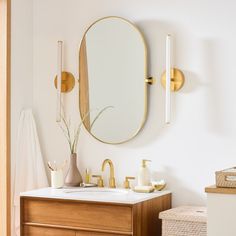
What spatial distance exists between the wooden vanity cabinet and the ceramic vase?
0.31 meters

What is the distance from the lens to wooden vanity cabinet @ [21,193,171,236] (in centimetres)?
288

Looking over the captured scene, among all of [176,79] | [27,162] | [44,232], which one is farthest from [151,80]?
[44,232]

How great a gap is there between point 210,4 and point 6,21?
4.13ft

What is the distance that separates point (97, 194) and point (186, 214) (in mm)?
577

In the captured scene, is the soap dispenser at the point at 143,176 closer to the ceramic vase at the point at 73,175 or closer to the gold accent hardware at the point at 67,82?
the ceramic vase at the point at 73,175

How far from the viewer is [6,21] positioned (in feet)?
11.4

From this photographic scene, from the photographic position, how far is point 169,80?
3199 mm

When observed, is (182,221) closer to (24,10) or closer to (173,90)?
(173,90)

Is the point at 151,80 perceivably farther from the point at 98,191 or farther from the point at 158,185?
the point at 98,191

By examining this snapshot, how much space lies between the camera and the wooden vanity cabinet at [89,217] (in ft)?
9.46

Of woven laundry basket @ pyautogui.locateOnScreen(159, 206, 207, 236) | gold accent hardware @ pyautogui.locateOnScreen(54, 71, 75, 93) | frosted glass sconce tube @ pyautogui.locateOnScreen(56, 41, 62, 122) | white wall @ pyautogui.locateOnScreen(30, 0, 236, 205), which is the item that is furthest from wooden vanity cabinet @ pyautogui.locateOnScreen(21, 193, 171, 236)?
gold accent hardware @ pyautogui.locateOnScreen(54, 71, 75, 93)

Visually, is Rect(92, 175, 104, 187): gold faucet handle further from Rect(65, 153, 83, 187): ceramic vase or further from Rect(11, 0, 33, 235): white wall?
Rect(11, 0, 33, 235): white wall

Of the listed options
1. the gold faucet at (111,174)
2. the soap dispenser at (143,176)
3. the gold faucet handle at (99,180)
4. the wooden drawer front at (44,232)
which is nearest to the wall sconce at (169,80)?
the soap dispenser at (143,176)

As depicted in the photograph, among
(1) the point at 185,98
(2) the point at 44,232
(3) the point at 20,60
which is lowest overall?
(2) the point at 44,232
